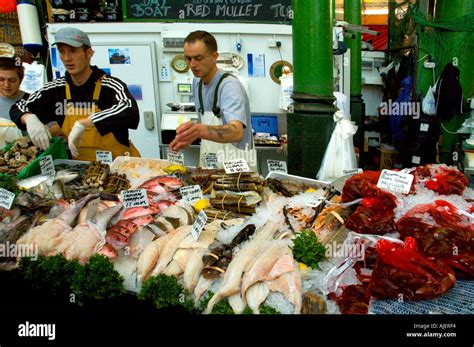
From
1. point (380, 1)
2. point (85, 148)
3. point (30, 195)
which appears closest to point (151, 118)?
point (85, 148)

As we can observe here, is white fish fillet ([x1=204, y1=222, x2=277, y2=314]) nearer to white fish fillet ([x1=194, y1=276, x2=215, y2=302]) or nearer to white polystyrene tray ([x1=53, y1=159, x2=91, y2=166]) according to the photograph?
white fish fillet ([x1=194, y1=276, x2=215, y2=302])

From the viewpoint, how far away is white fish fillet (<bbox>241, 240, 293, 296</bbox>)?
6.86 feet

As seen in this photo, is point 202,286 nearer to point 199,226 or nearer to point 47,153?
point 199,226

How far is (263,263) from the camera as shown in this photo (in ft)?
7.05

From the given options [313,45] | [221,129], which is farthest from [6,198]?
[313,45]

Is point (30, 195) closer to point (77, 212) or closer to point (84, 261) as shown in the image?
point (77, 212)

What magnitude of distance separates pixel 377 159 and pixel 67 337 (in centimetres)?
929

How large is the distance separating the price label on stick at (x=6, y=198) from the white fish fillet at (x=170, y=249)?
1363mm

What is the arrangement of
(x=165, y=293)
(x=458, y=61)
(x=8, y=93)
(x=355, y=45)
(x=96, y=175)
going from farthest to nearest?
(x=355, y=45)
(x=458, y=61)
(x=8, y=93)
(x=96, y=175)
(x=165, y=293)

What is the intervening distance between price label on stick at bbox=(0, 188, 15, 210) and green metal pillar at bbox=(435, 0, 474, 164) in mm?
7478

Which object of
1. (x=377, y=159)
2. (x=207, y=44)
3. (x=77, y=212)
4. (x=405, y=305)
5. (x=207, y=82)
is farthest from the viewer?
(x=377, y=159)

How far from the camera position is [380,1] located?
1509 cm

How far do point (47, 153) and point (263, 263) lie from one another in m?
2.87

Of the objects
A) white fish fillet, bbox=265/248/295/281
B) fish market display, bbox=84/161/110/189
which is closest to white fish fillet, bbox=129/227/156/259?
white fish fillet, bbox=265/248/295/281
